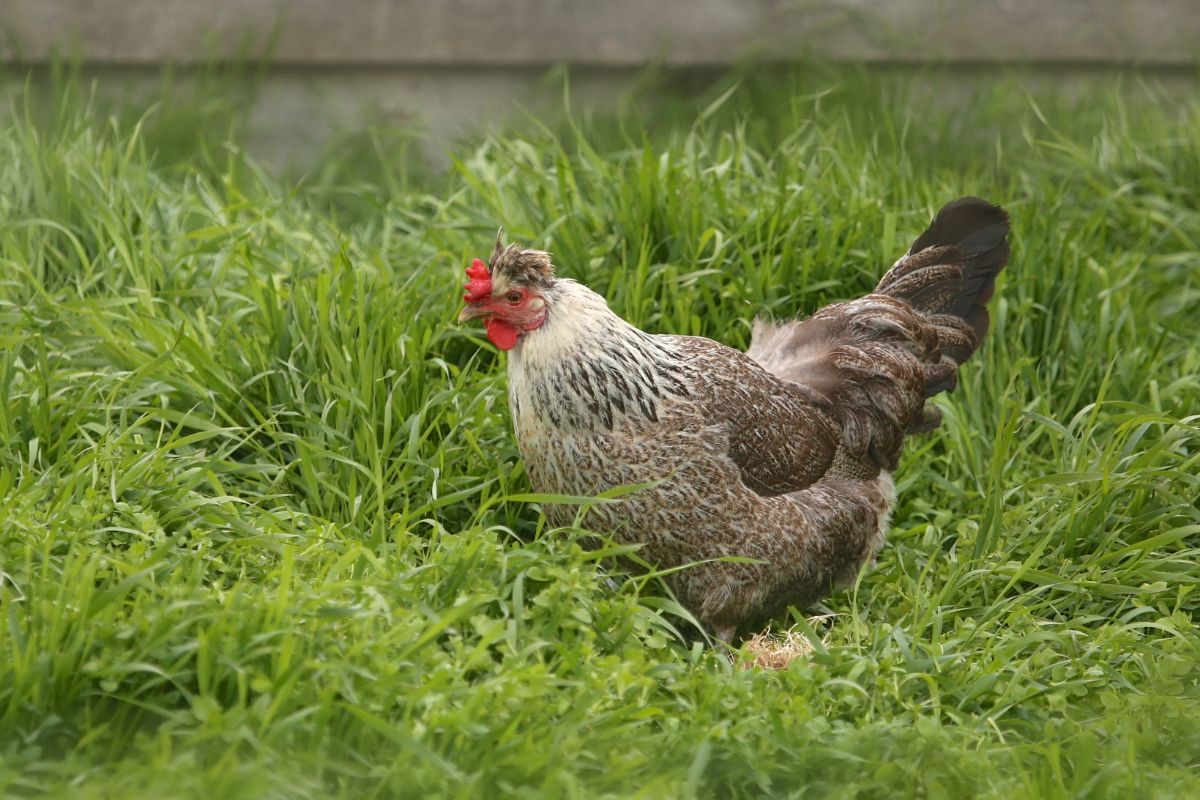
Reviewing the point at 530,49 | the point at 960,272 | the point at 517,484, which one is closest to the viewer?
the point at 517,484

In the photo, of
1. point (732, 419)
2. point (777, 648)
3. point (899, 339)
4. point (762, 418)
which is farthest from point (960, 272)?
point (777, 648)

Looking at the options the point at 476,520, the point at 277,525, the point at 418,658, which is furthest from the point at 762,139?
the point at 418,658

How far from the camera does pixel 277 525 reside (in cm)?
355

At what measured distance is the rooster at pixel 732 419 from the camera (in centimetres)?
358

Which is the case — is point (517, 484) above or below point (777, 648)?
above

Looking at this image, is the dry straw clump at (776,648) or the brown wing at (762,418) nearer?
the dry straw clump at (776,648)

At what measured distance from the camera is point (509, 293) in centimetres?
359

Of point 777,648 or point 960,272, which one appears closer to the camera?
point 777,648

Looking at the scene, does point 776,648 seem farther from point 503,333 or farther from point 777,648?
point 503,333

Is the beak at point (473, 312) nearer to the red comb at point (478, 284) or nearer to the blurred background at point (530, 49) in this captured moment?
the red comb at point (478, 284)

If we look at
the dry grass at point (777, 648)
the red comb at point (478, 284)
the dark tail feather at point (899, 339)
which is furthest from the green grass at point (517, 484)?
the red comb at point (478, 284)

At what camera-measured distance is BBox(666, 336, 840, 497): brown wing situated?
378cm

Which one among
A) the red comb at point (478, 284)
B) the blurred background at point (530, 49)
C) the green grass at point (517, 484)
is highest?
the blurred background at point (530, 49)

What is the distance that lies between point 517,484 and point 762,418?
805mm
